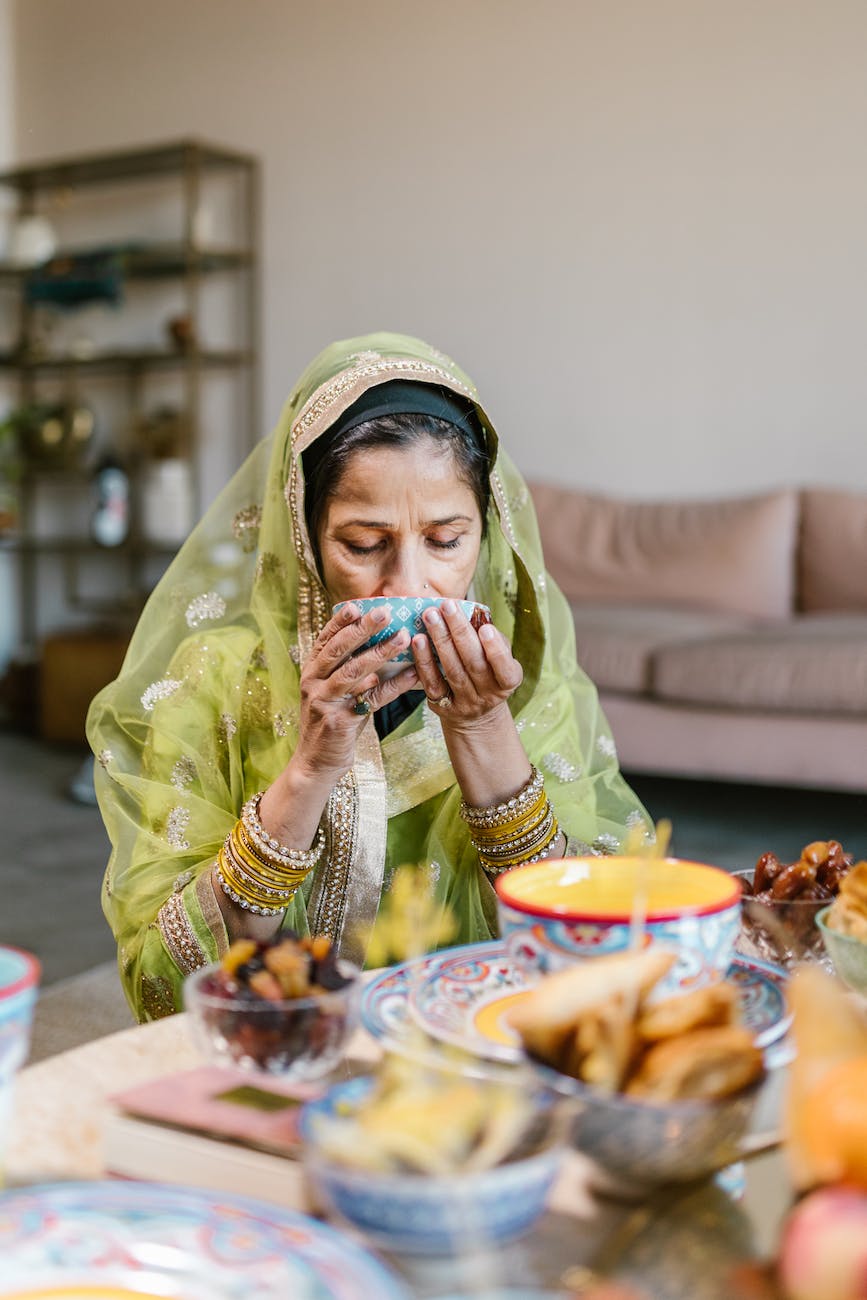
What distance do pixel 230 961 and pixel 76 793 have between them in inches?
153

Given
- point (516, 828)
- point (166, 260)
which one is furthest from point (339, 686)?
point (166, 260)

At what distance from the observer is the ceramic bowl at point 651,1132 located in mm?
563

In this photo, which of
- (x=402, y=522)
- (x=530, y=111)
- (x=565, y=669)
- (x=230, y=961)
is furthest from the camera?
(x=530, y=111)

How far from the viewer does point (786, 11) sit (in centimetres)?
438

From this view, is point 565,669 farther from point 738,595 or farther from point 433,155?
point 433,155

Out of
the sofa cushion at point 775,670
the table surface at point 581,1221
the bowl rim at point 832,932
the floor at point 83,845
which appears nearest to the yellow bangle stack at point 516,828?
the bowl rim at point 832,932

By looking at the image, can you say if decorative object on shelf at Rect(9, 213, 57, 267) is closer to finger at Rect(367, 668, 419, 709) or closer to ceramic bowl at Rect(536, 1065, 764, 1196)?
finger at Rect(367, 668, 419, 709)

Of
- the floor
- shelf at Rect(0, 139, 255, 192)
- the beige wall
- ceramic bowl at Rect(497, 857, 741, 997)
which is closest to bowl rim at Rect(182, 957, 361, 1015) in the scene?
ceramic bowl at Rect(497, 857, 741, 997)

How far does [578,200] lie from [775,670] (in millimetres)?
2246

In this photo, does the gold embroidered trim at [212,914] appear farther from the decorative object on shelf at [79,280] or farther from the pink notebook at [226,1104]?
the decorative object on shelf at [79,280]

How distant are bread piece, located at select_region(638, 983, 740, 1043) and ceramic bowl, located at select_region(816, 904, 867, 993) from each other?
0.67 feet

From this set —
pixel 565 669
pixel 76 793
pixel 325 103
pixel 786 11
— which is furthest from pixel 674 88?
pixel 565 669

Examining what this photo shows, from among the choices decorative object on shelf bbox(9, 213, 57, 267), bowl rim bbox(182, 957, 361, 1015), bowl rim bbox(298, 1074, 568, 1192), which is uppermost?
decorative object on shelf bbox(9, 213, 57, 267)

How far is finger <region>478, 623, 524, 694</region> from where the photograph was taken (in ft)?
4.03
